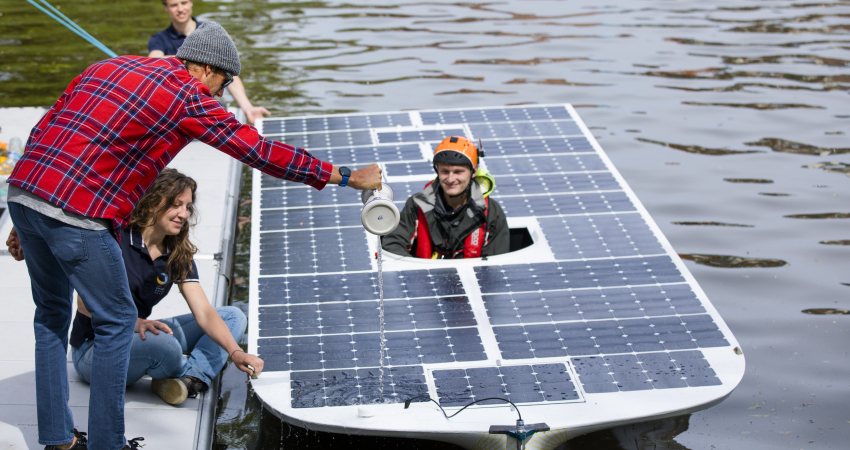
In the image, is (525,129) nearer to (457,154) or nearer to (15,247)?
(457,154)

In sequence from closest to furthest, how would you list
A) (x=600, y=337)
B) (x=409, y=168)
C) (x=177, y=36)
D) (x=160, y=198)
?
1. (x=160, y=198)
2. (x=600, y=337)
3. (x=409, y=168)
4. (x=177, y=36)

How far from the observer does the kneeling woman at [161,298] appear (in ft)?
22.7

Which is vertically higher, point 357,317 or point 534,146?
point 357,317

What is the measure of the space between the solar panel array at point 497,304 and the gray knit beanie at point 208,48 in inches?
81.9

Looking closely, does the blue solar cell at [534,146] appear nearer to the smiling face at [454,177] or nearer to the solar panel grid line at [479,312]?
the smiling face at [454,177]

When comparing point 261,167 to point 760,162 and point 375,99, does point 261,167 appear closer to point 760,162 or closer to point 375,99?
point 760,162

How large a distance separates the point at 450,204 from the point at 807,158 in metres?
6.94

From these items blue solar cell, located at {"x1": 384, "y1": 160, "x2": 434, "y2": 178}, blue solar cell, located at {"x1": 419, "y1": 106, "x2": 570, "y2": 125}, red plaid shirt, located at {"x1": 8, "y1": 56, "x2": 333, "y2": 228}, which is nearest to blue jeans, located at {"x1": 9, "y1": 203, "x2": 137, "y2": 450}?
red plaid shirt, located at {"x1": 8, "y1": 56, "x2": 333, "y2": 228}

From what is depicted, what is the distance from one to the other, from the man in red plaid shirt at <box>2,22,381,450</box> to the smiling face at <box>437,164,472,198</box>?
2454 millimetres

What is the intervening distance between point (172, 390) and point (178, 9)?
5.54 meters

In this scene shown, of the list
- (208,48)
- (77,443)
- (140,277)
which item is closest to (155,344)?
(140,277)

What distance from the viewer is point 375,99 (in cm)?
1711

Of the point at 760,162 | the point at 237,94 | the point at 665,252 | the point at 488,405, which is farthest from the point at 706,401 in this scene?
the point at 760,162

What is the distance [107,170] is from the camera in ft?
19.8
